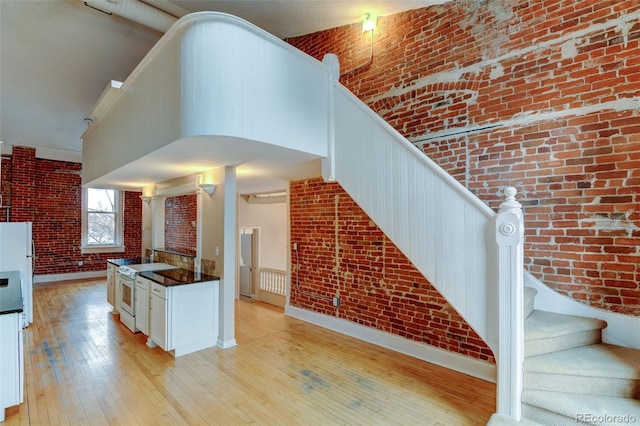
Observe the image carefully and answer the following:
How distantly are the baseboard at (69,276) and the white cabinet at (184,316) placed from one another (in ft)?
20.7

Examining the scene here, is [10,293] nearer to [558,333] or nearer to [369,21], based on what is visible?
[558,333]

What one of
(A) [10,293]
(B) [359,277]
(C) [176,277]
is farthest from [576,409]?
(A) [10,293]

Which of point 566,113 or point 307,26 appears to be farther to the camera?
point 307,26

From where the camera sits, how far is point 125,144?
4.05 meters

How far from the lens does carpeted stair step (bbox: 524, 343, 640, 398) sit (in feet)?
7.30

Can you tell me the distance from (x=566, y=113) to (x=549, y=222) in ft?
3.24

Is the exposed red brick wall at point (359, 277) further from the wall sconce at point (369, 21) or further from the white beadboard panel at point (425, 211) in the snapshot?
the wall sconce at point (369, 21)

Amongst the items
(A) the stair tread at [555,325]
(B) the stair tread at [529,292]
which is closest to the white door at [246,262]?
(B) the stair tread at [529,292]

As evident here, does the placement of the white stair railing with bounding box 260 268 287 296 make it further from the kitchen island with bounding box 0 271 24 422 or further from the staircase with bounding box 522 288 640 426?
the staircase with bounding box 522 288 640 426

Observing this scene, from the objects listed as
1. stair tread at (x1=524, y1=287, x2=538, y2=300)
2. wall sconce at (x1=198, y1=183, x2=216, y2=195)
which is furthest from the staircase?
wall sconce at (x1=198, y1=183, x2=216, y2=195)

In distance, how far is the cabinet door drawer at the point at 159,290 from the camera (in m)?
3.75

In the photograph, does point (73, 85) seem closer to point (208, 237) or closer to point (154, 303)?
point (208, 237)

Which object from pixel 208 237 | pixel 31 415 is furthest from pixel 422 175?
pixel 31 415

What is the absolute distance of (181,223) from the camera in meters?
5.54
